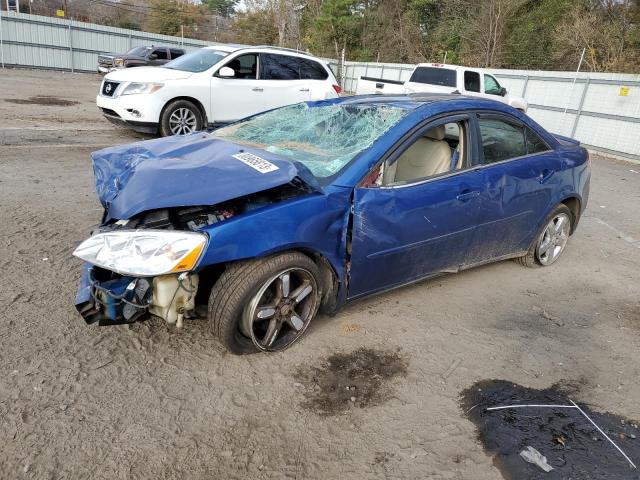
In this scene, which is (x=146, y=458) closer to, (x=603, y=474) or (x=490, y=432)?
(x=490, y=432)

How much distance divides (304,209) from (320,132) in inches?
44.3

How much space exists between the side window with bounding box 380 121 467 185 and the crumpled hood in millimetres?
1108

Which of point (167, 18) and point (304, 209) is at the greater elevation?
point (167, 18)

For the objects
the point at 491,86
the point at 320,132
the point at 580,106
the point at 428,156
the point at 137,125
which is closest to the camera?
the point at 320,132

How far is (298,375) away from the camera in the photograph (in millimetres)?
3100

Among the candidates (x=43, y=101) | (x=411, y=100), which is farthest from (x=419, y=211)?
(x=43, y=101)

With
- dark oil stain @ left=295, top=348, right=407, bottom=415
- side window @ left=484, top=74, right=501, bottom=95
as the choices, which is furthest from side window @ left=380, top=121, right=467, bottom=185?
side window @ left=484, top=74, right=501, bottom=95

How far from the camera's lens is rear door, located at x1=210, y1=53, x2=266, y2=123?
9398mm

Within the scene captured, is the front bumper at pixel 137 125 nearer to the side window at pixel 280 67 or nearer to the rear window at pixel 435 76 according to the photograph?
the side window at pixel 280 67

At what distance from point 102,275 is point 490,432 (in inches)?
91.8

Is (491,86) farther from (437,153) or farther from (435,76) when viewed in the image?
(437,153)

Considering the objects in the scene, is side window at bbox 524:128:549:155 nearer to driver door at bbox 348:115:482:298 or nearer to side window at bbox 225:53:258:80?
driver door at bbox 348:115:482:298

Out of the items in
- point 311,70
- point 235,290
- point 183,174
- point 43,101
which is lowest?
point 43,101

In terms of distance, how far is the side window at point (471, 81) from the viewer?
1393 cm
